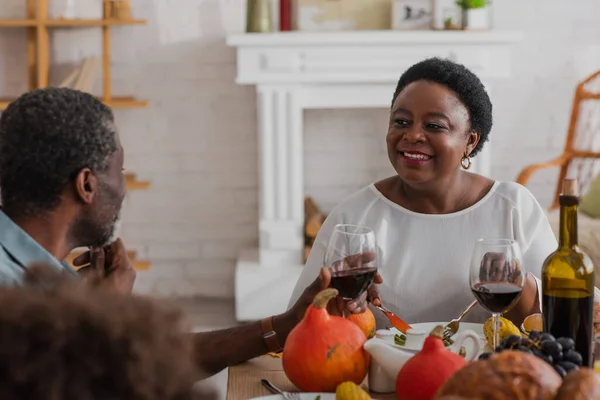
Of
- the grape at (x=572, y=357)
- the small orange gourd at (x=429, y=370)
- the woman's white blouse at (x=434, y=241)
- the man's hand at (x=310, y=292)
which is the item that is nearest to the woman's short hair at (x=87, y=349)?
the small orange gourd at (x=429, y=370)

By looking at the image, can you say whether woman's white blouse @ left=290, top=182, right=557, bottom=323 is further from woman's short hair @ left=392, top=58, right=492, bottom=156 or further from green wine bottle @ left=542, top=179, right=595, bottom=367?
green wine bottle @ left=542, top=179, right=595, bottom=367

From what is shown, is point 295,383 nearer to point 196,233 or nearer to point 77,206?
point 77,206

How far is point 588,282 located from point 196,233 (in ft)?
9.78

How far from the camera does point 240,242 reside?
423cm

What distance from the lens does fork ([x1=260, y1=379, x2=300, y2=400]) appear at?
1.31m

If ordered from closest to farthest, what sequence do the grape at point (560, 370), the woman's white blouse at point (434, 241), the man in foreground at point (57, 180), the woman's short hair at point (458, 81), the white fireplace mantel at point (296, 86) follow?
the grape at point (560, 370) → the man in foreground at point (57, 180) → the woman's white blouse at point (434, 241) → the woman's short hair at point (458, 81) → the white fireplace mantel at point (296, 86)

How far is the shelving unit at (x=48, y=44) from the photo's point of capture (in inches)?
153

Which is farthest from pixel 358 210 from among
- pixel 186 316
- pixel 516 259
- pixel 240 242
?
pixel 240 242

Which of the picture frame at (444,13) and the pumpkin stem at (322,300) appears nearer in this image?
the pumpkin stem at (322,300)

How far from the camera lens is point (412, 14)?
3.96 m

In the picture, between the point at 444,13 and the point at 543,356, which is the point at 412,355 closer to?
the point at 543,356

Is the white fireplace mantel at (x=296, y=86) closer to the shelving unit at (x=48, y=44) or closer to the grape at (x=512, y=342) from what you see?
the shelving unit at (x=48, y=44)

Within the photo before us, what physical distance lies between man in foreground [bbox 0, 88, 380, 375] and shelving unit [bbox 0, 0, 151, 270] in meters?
2.43

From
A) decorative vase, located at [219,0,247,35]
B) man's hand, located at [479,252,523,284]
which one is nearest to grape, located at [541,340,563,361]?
man's hand, located at [479,252,523,284]
